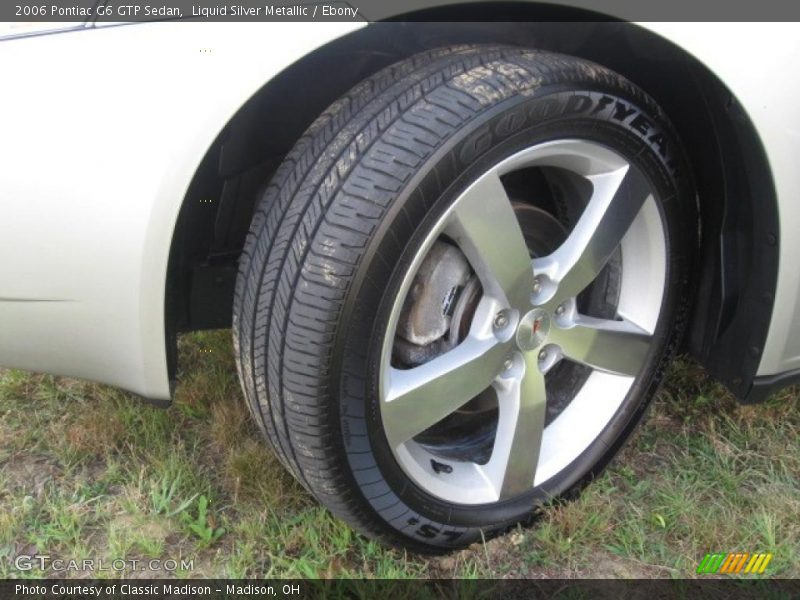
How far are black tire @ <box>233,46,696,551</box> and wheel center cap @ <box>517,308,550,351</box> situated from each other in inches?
14.4

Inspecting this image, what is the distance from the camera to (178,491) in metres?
2.08

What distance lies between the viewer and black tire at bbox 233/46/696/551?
1520 millimetres

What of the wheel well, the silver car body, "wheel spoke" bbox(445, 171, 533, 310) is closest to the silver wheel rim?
"wheel spoke" bbox(445, 171, 533, 310)

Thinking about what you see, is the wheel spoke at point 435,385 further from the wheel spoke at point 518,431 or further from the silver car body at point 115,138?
the silver car body at point 115,138

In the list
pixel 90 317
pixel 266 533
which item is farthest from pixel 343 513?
pixel 90 317

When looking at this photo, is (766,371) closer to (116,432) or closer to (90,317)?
(90,317)

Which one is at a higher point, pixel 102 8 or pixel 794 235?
pixel 102 8

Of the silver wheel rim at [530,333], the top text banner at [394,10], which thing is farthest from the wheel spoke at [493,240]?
the top text banner at [394,10]

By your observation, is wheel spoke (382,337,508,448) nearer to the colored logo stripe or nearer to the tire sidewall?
the tire sidewall

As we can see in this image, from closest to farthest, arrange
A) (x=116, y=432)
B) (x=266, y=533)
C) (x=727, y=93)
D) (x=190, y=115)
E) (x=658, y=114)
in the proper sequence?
(x=190, y=115) → (x=727, y=93) → (x=658, y=114) → (x=266, y=533) → (x=116, y=432)

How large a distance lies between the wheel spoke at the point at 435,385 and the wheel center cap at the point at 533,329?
5cm

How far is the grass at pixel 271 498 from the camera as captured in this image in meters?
1.93

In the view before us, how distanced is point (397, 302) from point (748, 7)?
869 mm

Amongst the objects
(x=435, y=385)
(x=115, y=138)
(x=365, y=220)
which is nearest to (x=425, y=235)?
(x=365, y=220)
